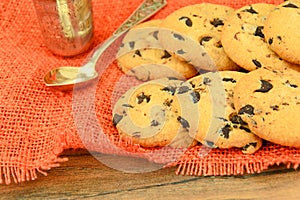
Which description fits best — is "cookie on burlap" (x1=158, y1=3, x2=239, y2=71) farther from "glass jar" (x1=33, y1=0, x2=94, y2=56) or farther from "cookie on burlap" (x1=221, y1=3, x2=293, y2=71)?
"glass jar" (x1=33, y1=0, x2=94, y2=56)

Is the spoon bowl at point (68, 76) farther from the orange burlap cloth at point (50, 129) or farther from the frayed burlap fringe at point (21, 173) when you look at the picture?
the frayed burlap fringe at point (21, 173)

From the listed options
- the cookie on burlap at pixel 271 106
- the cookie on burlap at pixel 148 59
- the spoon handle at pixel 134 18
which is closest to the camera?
the cookie on burlap at pixel 271 106

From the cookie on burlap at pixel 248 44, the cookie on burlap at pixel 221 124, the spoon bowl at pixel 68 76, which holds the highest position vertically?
the cookie on burlap at pixel 248 44

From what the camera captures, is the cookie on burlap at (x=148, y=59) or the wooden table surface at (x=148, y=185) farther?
the cookie on burlap at (x=148, y=59)

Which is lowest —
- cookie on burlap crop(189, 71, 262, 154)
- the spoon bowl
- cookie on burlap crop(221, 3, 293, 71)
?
cookie on burlap crop(189, 71, 262, 154)

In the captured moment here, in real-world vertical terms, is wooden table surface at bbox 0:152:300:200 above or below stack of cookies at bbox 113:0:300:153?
below

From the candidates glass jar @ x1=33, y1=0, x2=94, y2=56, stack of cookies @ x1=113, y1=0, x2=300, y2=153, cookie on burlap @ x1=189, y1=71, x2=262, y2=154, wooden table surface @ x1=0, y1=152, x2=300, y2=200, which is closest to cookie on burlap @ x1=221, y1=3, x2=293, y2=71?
stack of cookies @ x1=113, y1=0, x2=300, y2=153

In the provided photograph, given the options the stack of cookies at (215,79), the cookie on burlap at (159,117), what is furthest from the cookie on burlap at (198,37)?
the cookie on burlap at (159,117)
